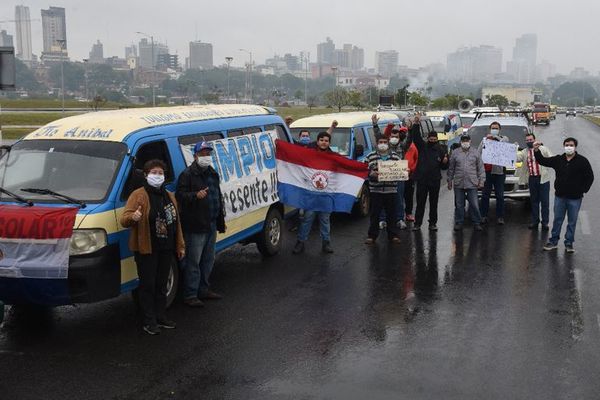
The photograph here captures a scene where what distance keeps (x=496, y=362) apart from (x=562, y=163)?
5.06 meters

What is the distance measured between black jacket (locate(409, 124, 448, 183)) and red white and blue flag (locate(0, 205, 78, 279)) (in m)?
6.96

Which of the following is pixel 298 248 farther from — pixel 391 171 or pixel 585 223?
pixel 585 223

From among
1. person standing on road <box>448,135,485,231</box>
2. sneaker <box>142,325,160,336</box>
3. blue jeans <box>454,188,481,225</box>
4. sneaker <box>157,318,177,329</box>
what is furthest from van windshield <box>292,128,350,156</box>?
sneaker <box>142,325,160,336</box>

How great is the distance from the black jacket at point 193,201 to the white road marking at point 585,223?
735cm

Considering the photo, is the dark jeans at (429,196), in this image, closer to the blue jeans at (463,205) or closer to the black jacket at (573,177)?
the blue jeans at (463,205)

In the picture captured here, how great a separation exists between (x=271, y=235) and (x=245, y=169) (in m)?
1.40

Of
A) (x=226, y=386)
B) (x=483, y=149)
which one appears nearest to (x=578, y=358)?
(x=226, y=386)

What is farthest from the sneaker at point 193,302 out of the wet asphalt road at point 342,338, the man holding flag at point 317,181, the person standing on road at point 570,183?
the person standing on road at point 570,183

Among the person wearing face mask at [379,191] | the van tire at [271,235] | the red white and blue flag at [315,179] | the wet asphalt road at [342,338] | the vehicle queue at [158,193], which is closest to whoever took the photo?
the wet asphalt road at [342,338]

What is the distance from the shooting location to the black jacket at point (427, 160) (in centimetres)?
1157

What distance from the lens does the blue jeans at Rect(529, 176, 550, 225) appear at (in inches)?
459

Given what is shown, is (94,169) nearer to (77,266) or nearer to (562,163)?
(77,266)

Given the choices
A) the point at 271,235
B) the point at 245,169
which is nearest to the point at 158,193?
the point at 245,169

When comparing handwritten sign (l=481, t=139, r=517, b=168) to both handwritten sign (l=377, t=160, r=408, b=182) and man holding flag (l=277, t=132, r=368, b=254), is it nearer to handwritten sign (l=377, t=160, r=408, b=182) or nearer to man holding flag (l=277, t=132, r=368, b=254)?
handwritten sign (l=377, t=160, r=408, b=182)
